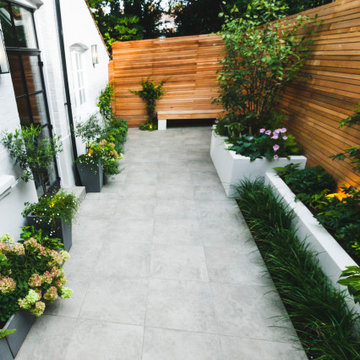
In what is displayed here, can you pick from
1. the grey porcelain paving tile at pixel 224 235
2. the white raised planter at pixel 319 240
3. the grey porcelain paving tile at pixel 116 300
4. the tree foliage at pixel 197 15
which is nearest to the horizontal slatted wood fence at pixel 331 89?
the white raised planter at pixel 319 240

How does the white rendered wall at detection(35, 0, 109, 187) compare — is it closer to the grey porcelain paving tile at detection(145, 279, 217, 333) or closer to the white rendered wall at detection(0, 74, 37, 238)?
the white rendered wall at detection(0, 74, 37, 238)

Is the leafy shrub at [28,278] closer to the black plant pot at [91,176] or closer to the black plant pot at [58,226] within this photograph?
the black plant pot at [58,226]

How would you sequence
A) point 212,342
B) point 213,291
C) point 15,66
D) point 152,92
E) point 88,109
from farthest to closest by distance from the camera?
point 152,92 → point 88,109 → point 15,66 → point 213,291 → point 212,342

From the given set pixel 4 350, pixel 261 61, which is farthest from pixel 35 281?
pixel 261 61

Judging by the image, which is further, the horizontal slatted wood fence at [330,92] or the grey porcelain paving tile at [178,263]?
the horizontal slatted wood fence at [330,92]

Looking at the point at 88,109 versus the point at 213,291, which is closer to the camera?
the point at 213,291

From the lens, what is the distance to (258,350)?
6.81 feet

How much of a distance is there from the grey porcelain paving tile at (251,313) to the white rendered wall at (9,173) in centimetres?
223

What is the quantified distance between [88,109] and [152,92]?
9.55 ft

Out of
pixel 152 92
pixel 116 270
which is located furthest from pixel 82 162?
pixel 152 92

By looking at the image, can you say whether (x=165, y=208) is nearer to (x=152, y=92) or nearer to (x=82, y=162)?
(x=82, y=162)

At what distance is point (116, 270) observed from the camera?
2.87 meters

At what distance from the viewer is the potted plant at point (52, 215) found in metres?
2.88

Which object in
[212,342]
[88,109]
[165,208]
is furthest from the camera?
[88,109]
